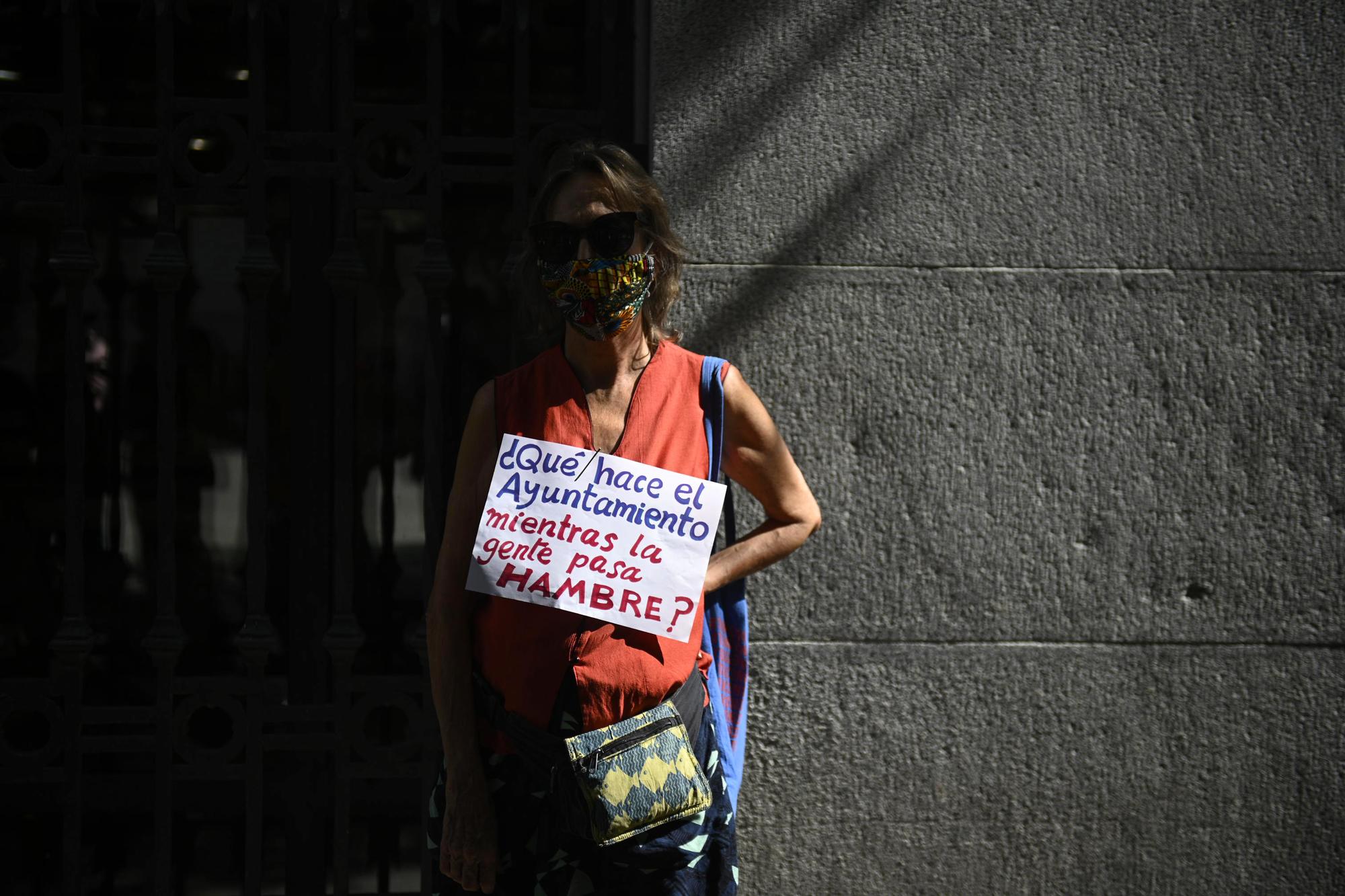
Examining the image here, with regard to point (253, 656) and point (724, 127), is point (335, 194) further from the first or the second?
point (253, 656)

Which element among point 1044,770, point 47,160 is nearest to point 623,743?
point 1044,770

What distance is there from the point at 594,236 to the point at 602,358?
0.26 metres

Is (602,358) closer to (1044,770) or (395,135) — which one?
(395,135)

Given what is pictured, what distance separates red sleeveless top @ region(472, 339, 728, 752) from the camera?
83.5 inches

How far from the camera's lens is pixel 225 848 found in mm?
3688

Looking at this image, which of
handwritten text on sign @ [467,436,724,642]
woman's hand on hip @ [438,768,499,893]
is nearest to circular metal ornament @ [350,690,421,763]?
woman's hand on hip @ [438,768,499,893]

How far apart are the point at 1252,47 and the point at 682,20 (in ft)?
5.60

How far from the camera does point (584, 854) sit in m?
2.15

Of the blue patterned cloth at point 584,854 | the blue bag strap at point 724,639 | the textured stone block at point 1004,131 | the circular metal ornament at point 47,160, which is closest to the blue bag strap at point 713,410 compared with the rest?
the blue bag strap at point 724,639

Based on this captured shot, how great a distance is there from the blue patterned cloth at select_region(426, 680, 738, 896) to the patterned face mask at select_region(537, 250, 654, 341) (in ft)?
2.51

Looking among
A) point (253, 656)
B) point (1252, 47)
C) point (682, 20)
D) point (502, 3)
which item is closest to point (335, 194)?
point (502, 3)

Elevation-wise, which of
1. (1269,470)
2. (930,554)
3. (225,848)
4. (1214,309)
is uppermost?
(1214,309)

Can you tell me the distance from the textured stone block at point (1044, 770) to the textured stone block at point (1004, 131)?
1214 mm

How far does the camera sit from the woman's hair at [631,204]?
7.36 feet
